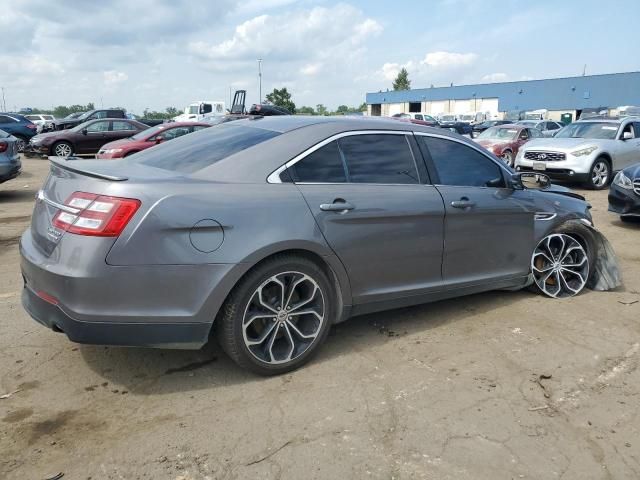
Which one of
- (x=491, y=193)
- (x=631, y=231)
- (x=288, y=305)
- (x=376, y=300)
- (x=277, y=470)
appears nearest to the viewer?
(x=277, y=470)

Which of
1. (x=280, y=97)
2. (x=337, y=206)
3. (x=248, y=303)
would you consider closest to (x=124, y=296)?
(x=248, y=303)

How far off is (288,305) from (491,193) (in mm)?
1997

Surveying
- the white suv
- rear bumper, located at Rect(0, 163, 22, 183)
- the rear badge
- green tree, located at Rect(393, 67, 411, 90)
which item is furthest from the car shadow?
green tree, located at Rect(393, 67, 411, 90)

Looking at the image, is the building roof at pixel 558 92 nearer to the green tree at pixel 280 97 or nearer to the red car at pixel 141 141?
the green tree at pixel 280 97

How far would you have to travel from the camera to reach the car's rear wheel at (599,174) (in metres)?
12.5

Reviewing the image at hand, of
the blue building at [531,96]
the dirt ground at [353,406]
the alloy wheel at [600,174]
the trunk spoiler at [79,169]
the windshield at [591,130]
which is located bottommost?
the dirt ground at [353,406]

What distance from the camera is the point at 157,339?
9.63 ft

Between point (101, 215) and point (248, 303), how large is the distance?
36.3 inches

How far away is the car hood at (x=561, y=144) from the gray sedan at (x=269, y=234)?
9.15 meters

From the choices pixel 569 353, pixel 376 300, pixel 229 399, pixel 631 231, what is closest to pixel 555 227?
pixel 569 353

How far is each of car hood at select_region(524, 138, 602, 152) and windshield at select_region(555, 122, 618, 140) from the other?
0.54 meters

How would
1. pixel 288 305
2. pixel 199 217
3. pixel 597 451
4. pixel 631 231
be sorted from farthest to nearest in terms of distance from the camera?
1. pixel 631 231
2. pixel 288 305
3. pixel 199 217
4. pixel 597 451

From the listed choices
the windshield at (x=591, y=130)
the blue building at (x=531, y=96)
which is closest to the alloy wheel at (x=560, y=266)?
the windshield at (x=591, y=130)

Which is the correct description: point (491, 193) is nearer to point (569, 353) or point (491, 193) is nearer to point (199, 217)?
point (569, 353)
